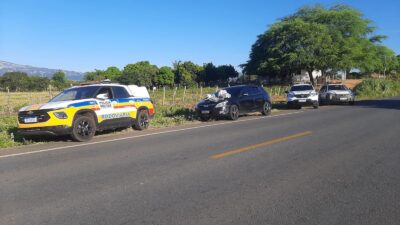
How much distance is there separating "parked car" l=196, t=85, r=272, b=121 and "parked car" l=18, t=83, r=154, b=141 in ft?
12.3

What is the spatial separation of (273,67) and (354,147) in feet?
171

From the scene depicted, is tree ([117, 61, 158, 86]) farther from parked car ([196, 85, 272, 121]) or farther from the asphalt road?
the asphalt road

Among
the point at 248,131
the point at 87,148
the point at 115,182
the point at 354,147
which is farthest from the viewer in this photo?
the point at 248,131

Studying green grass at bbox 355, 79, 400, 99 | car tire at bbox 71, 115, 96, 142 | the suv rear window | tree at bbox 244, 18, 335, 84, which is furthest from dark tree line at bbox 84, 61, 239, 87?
car tire at bbox 71, 115, 96, 142

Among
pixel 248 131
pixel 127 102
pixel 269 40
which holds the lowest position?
pixel 248 131

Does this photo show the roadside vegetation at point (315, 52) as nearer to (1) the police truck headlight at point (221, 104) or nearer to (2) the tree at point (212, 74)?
(1) the police truck headlight at point (221, 104)

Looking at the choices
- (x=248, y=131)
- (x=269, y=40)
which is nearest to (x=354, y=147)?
(x=248, y=131)

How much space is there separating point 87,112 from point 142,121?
285cm

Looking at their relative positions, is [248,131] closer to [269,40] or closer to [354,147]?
[354,147]

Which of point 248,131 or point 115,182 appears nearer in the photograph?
point 115,182

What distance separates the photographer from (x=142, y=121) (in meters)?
15.4

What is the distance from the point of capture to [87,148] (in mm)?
10969

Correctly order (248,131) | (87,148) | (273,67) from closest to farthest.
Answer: (87,148)
(248,131)
(273,67)

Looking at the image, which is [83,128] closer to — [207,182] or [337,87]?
[207,182]
